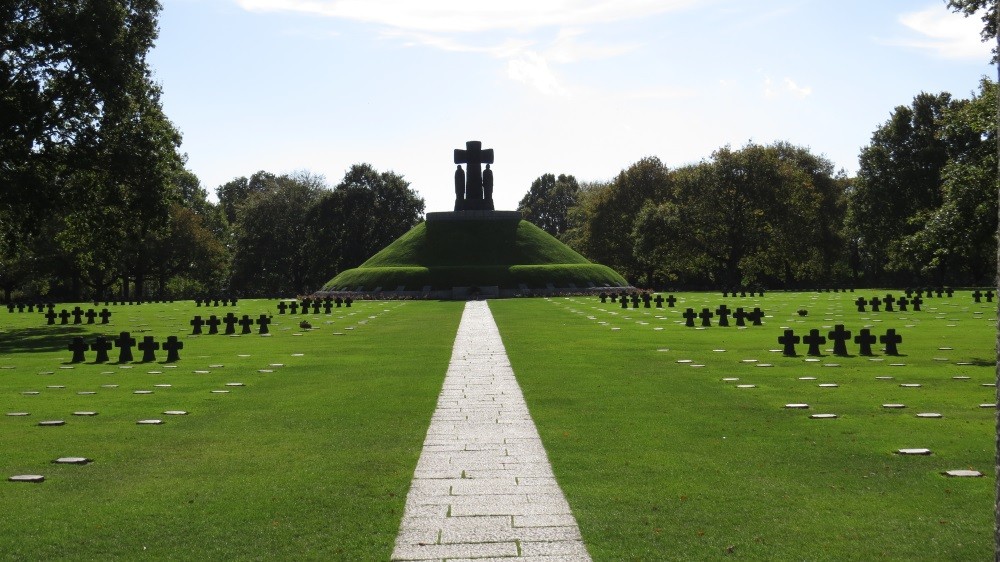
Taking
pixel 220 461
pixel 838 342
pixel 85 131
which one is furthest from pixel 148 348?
pixel 85 131

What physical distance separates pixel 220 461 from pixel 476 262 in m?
84.8

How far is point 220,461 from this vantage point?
10.6m

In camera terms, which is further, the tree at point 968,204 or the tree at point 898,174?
the tree at point 898,174

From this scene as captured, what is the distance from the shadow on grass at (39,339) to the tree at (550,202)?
128m

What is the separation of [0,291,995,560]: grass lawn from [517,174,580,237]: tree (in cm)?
14543

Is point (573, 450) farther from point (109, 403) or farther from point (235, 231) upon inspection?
point (235, 231)

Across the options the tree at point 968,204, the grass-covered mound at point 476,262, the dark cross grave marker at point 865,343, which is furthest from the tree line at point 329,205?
the grass-covered mound at point 476,262

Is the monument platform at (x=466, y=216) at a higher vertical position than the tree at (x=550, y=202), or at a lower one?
lower

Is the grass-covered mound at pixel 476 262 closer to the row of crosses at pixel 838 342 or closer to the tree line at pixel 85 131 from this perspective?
the tree line at pixel 85 131

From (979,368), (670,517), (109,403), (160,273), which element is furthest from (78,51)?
(160,273)

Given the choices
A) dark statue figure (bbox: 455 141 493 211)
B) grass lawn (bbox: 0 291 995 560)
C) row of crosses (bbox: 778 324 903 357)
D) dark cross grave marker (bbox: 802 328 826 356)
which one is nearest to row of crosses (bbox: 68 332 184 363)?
grass lawn (bbox: 0 291 995 560)

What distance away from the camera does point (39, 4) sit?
36812mm

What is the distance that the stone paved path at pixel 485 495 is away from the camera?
6910 millimetres

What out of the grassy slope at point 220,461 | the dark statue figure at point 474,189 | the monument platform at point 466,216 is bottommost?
the grassy slope at point 220,461
